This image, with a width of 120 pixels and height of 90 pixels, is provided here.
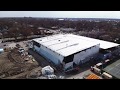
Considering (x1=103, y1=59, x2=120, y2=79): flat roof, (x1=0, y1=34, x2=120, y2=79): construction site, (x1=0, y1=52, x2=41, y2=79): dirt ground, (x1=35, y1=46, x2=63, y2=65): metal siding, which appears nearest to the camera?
(x1=103, y1=59, x2=120, y2=79): flat roof

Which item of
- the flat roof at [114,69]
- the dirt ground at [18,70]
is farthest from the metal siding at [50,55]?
the flat roof at [114,69]

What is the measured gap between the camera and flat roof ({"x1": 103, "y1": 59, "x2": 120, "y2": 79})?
7.62 m

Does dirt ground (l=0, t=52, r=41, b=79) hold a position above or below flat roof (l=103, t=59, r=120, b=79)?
below

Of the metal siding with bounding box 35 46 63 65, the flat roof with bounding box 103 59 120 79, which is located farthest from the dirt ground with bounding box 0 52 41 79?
the flat roof with bounding box 103 59 120 79

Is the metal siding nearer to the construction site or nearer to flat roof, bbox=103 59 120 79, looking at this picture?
the construction site

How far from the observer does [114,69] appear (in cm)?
827

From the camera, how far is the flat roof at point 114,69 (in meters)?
7.62

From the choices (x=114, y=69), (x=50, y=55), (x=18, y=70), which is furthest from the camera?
(x=50, y=55)

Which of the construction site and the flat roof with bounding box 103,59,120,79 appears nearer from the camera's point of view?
the flat roof with bounding box 103,59,120,79

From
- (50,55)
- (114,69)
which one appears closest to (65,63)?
(50,55)

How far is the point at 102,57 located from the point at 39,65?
4.36 m

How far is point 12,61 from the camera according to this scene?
10453mm

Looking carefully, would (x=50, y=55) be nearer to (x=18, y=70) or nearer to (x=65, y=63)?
(x=65, y=63)
